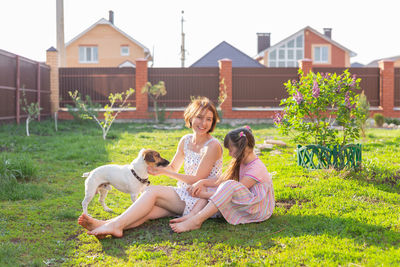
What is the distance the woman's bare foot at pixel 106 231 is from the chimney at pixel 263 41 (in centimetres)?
4196

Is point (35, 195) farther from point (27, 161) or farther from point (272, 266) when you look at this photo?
point (272, 266)

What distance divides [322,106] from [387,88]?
558 inches

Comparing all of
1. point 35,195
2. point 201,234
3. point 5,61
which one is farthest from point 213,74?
point 201,234

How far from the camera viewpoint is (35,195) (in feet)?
17.9

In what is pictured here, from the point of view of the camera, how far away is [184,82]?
1856 cm

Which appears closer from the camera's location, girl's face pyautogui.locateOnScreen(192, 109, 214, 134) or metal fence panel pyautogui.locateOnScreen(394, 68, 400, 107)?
girl's face pyautogui.locateOnScreen(192, 109, 214, 134)

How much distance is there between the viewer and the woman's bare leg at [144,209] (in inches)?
152

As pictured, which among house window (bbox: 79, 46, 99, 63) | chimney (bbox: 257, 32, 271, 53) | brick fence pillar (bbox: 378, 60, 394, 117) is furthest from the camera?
chimney (bbox: 257, 32, 271, 53)

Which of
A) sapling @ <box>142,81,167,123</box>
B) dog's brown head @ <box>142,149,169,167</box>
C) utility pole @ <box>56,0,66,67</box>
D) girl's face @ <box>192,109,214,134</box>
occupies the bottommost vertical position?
dog's brown head @ <box>142,149,169,167</box>

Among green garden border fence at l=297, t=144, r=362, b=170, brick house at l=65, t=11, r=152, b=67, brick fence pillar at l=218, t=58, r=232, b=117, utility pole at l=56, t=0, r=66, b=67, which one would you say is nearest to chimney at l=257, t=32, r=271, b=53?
brick house at l=65, t=11, r=152, b=67

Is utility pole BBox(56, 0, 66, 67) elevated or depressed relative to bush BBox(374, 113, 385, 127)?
elevated

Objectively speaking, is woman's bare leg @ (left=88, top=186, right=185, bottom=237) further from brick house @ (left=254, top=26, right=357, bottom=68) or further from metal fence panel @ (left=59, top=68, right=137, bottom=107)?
brick house @ (left=254, top=26, right=357, bottom=68)

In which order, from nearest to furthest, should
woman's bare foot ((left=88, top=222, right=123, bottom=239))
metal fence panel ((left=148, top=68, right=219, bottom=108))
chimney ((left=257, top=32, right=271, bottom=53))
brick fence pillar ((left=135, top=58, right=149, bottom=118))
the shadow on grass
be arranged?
the shadow on grass, woman's bare foot ((left=88, top=222, right=123, bottom=239)), brick fence pillar ((left=135, top=58, right=149, bottom=118)), metal fence panel ((left=148, top=68, right=219, bottom=108)), chimney ((left=257, top=32, right=271, bottom=53))

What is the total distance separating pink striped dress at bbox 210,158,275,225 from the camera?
4004 millimetres
